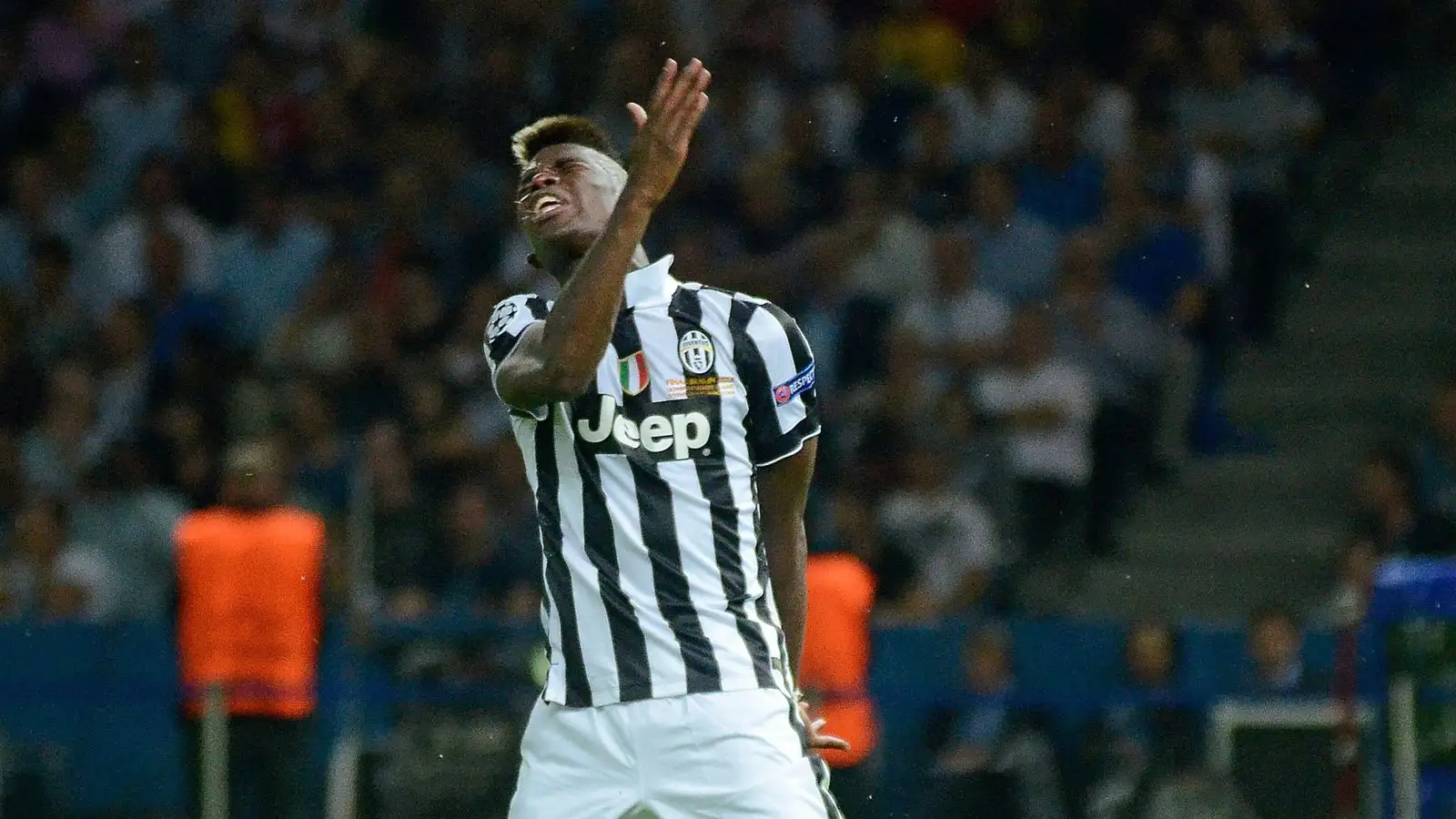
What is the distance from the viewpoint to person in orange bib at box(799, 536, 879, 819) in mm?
8117

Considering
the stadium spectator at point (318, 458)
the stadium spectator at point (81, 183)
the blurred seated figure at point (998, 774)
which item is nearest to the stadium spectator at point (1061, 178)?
the blurred seated figure at point (998, 774)

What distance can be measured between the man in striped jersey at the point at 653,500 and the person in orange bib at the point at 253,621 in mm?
4932

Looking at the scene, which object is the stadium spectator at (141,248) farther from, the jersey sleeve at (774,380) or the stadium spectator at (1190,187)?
the jersey sleeve at (774,380)

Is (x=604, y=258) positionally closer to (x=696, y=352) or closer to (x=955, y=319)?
(x=696, y=352)

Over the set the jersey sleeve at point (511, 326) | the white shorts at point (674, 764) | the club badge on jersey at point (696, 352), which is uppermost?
the jersey sleeve at point (511, 326)

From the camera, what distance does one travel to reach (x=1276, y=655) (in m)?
→ 8.59

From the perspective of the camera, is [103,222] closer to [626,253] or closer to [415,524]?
[415,524]

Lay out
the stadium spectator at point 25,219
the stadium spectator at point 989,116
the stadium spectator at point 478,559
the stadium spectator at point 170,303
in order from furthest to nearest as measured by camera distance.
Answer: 1. the stadium spectator at point 25,219
2. the stadium spectator at point 170,303
3. the stadium spectator at point 989,116
4. the stadium spectator at point 478,559

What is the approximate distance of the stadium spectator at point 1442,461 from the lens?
923cm

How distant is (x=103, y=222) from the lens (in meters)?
11.7

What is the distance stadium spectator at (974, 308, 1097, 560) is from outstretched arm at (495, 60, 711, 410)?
6670 mm

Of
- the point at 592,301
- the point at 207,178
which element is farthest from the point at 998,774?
the point at 207,178

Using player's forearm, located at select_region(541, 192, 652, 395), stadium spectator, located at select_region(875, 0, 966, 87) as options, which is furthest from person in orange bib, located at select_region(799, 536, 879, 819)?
player's forearm, located at select_region(541, 192, 652, 395)

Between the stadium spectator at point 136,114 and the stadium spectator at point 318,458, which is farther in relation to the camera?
the stadium spectator at point 136,114
